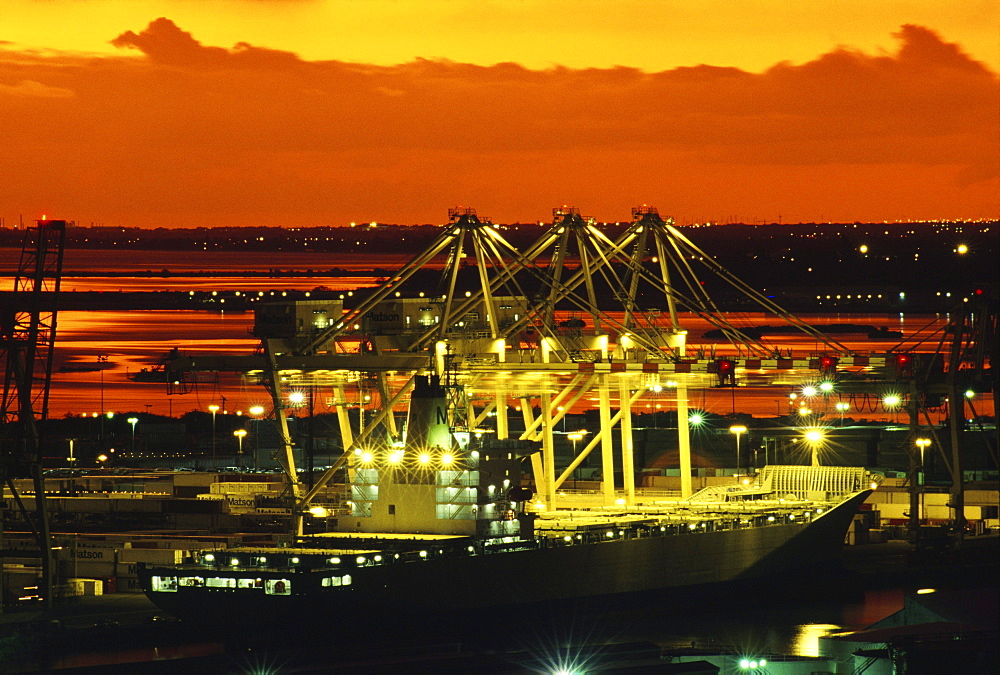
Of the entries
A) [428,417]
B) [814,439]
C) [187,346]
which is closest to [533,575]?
[428,417]

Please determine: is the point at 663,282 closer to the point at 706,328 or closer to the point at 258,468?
the point at 258,468

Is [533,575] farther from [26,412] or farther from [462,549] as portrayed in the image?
[26,412]

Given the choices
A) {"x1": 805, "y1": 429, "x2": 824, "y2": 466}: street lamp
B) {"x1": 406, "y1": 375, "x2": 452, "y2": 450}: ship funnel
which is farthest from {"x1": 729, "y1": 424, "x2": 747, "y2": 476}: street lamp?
{"x1": 406, "y1": 375, "x2": 452, "y2": 450}: ship funnel

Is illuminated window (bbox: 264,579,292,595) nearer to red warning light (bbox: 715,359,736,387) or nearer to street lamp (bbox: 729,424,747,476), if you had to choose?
red warning light (bbox: 715,359,736,387)

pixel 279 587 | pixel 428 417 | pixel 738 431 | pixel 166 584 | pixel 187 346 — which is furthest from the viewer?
pixel 187 346

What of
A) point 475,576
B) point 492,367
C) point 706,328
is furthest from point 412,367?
point 706,328
